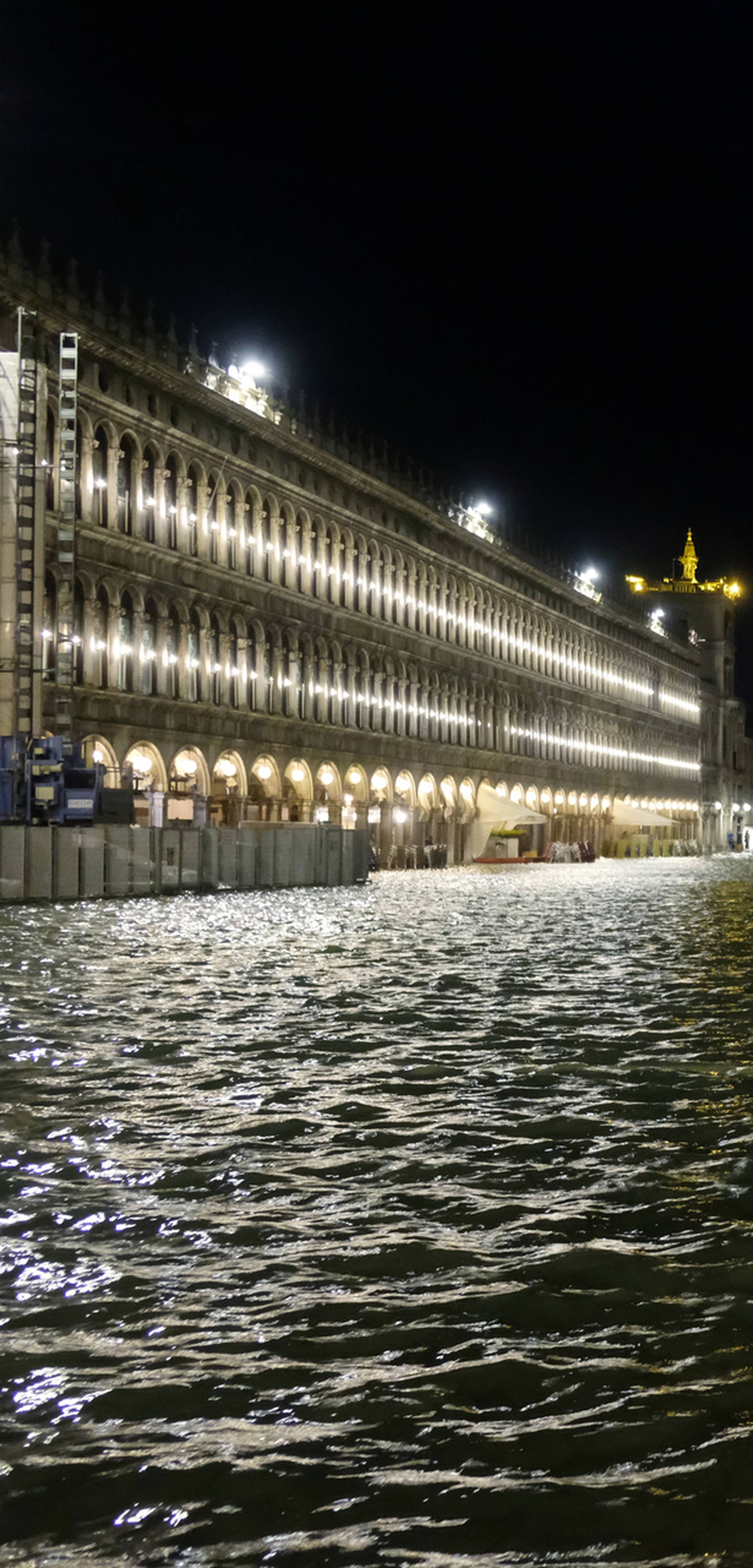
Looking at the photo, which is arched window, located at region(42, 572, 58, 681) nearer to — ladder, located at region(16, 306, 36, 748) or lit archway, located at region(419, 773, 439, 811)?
ladder, located at region(16, 306, 36, 748)

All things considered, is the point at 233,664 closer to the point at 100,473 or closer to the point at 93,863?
the point at 100,473

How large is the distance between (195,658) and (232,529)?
5.45 metres

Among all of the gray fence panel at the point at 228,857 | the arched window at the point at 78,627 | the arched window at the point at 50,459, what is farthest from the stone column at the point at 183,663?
the gray fence panel at the point at 228,857

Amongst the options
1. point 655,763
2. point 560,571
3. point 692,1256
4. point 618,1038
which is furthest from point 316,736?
point 655,763

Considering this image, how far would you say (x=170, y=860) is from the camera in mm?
33250

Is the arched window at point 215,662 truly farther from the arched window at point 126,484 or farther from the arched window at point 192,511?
the arched window at point 126,484

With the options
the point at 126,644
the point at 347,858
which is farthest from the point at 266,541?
the point at 347,858

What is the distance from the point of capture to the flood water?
3730 mm

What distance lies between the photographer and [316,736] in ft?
191

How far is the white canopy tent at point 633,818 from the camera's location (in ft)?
303

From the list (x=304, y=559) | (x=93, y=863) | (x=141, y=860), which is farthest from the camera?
(x=304, y=559)

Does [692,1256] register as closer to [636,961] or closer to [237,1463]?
[237,1463]

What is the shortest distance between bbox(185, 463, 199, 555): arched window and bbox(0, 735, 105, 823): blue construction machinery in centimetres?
1750

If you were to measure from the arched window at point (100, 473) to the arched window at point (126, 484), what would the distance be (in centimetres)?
59
